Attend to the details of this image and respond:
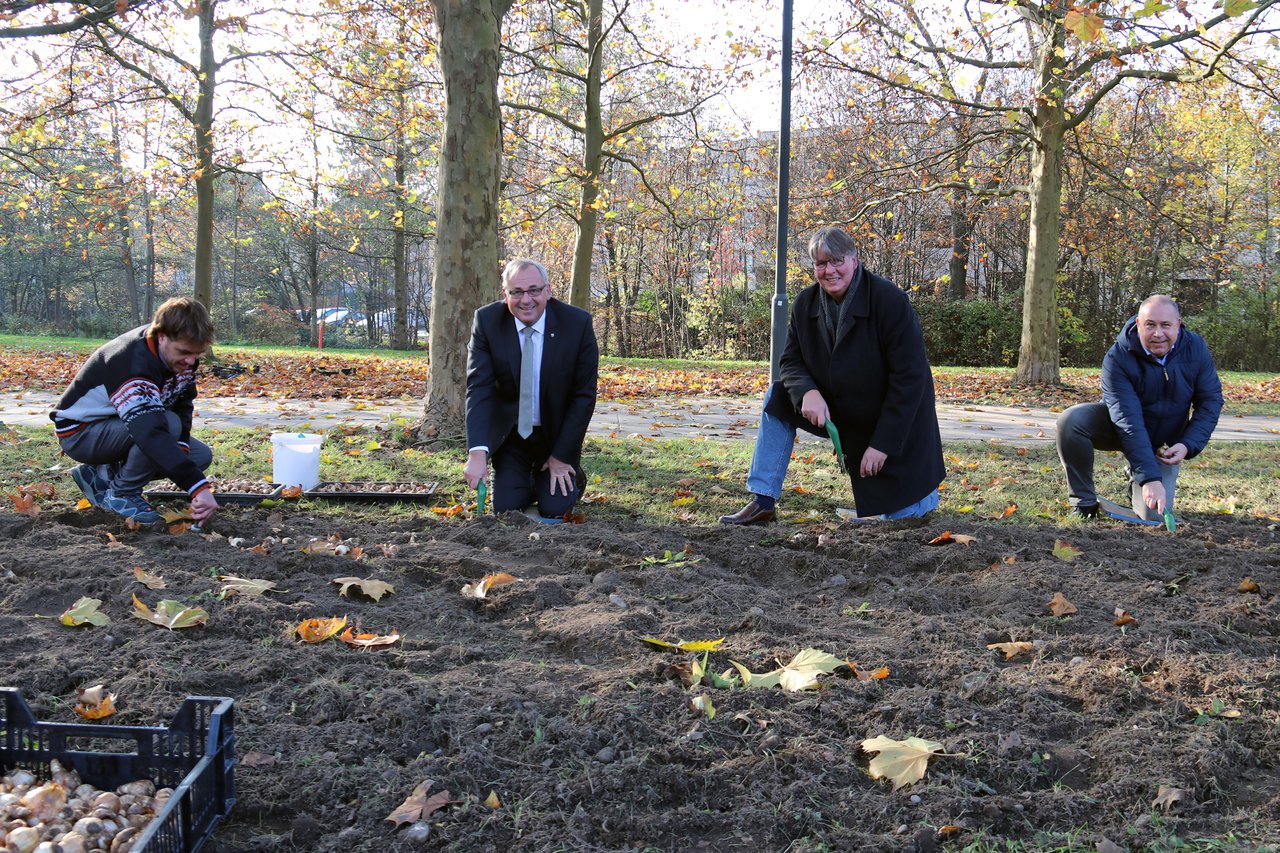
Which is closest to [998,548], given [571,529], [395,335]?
[571,529]

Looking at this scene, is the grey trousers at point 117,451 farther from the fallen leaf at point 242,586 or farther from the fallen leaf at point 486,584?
the fallen leaf at point 486,584

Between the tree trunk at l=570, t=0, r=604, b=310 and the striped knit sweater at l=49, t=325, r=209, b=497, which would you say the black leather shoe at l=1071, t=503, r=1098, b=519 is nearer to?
the striped knit sweater at l=49, t=325, r=209, b=497

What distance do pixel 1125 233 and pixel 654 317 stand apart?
1157cm

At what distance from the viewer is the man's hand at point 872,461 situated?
4.90m

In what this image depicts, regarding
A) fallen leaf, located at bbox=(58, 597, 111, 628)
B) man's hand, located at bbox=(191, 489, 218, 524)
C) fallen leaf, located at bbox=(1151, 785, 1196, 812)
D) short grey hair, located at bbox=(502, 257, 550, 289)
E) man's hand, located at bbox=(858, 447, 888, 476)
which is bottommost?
fallen leaf, located at bbox=(1151, 785, 1196, 812)

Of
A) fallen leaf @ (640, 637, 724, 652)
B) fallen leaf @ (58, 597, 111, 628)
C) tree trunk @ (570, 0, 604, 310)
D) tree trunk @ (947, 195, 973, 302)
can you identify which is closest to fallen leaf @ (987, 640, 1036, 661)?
fallen leaf @ (640, 637, 724, 652)

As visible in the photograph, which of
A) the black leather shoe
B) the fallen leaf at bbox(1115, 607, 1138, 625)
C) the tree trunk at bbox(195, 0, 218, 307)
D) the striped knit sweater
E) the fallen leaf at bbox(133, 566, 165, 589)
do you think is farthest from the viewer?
the tree trunk at bbox(195, 0, 218, 307)

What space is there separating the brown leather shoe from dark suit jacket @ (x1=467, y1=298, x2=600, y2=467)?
2.98 feet

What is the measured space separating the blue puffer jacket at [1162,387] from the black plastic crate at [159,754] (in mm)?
4703

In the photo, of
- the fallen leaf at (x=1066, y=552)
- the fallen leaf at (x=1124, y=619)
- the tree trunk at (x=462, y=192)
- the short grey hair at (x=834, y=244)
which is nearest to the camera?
the fallen leaf at (x=1124, y=619)

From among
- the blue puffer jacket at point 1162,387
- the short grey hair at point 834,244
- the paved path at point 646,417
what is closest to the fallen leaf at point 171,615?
the short grey hair at point 834,244

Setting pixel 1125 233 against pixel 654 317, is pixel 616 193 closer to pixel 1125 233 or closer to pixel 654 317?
pixel 654 317

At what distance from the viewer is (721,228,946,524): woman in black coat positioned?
4910mm

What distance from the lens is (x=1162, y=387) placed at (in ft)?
17.2
